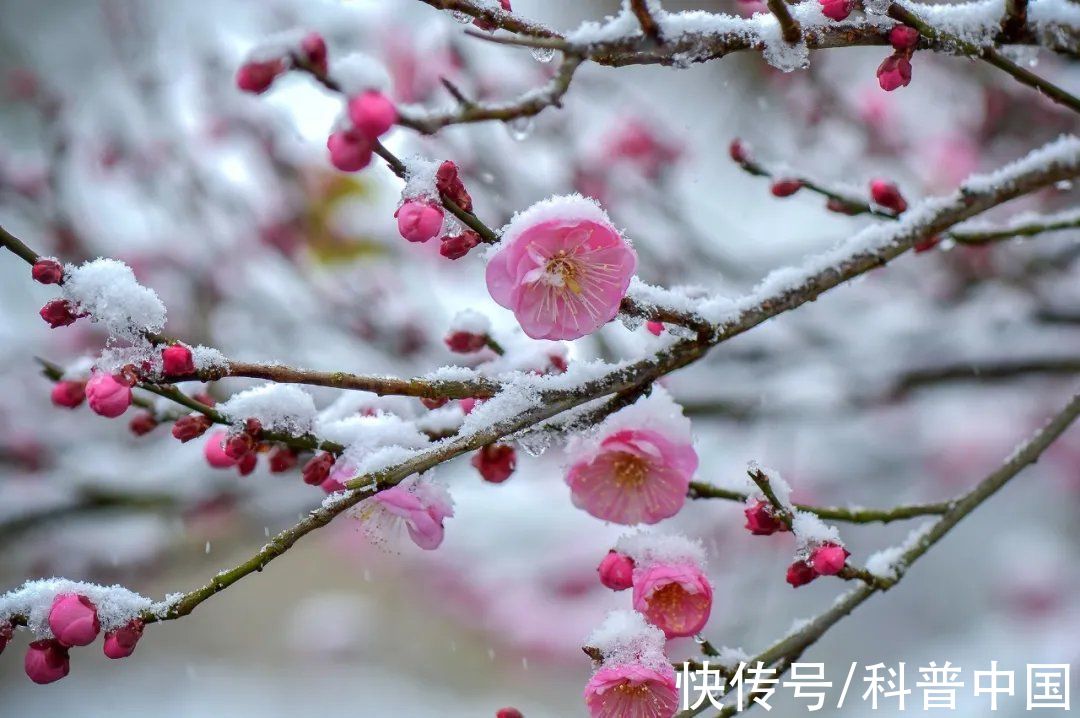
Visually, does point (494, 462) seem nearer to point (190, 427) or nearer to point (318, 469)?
point (318, 469)

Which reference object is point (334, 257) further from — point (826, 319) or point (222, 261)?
point (826, 319)

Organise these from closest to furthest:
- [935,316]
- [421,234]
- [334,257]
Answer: [421,234] < [935,316] < [334,257]

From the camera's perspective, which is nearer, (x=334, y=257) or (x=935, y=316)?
(x=935, y=316)

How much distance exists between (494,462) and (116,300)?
1.72 ft

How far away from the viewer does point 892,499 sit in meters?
4.74

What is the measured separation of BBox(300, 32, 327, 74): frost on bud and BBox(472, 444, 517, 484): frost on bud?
0.60 m

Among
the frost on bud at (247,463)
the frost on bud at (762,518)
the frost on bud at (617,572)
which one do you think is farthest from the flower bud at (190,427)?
the frost on bud at (762,518)

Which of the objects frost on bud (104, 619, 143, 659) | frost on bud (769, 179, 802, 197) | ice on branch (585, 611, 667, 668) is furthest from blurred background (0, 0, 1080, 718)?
frost on bud (104, 619, 143, 659)

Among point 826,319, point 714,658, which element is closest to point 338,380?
point 714,658

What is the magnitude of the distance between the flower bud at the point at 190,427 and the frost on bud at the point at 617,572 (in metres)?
0.54

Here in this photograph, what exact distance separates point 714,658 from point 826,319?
84.9 inches

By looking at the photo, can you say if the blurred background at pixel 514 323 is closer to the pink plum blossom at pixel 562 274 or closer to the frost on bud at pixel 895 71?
the pink plum blossom at pixel 562 274

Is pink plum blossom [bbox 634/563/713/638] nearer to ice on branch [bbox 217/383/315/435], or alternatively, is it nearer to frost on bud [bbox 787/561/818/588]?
frost on bud [bbox 787/561/818/588]

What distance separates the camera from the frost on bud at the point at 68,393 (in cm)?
121
